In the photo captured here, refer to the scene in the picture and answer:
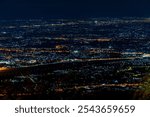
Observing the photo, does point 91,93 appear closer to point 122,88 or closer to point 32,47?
point 122,88

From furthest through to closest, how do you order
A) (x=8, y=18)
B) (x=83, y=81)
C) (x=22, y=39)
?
(x=8, y=18), (x=22, y=39), (x=83, y=81)

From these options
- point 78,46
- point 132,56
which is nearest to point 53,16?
point 78,46

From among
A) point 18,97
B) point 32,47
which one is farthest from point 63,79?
point 32,47

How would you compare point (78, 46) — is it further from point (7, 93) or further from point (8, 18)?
point (8, 18)

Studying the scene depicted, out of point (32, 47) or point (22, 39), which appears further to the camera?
point (22, 39)

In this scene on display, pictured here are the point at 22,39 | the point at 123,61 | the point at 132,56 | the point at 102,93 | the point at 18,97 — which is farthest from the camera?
the point at 22,39

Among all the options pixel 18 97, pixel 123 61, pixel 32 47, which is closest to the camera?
pixel 18 97
